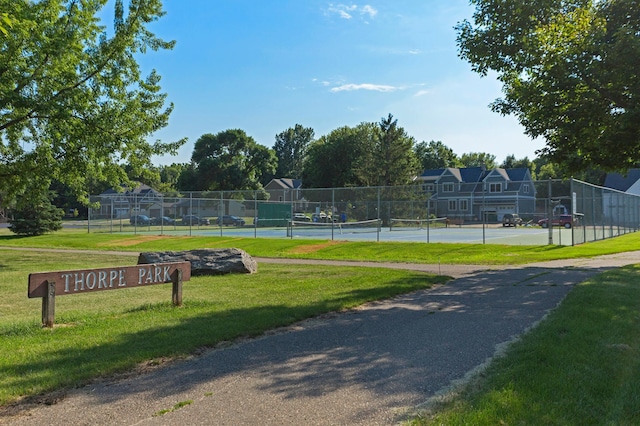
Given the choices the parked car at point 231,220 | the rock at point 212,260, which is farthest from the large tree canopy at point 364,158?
the rock at point 212,260

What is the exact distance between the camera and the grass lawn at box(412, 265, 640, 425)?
3.90 meters

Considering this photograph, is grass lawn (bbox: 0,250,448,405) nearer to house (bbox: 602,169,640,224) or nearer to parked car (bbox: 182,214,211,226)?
house (bbox: 602,169,640,224)

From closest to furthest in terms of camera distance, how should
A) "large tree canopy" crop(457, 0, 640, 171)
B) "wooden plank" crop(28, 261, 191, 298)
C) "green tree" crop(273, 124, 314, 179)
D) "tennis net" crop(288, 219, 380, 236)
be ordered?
"wooden plank" crop(28, 261, 191, 298) < "large tree canopy" crop(457, 0, 640, 171) < "tennis net" crop(288, 219, 380, 236) < "green tree" crop(273, 124, 314, 179)

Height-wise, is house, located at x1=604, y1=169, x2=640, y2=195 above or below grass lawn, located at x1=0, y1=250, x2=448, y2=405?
above

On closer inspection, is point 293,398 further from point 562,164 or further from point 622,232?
point 622,232

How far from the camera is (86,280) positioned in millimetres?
7859

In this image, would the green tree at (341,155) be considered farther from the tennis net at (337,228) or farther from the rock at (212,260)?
the rock at (212,260)

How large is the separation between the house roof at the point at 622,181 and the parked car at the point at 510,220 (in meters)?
44.0

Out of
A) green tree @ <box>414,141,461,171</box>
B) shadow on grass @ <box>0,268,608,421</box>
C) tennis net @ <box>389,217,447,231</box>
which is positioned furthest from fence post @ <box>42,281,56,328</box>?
green tree @ <box>414,141,461,171</box>

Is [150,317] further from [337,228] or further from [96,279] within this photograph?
[337,228]

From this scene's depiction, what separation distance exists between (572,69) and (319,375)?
11.0 metres

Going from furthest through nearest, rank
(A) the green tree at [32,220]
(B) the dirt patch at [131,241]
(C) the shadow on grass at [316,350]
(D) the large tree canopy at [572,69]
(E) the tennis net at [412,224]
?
(A) the green tree at [32,220] < (E) the tennis net at [412,224] < (B) the dirt patch at [131,241] < (D) the large tree canopy at [572,69] < (C) the shadow on grass at [316,350]

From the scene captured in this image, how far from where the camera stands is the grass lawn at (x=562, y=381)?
3.90 meters

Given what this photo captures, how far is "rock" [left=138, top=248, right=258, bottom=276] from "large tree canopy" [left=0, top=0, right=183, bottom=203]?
556 centimetres
